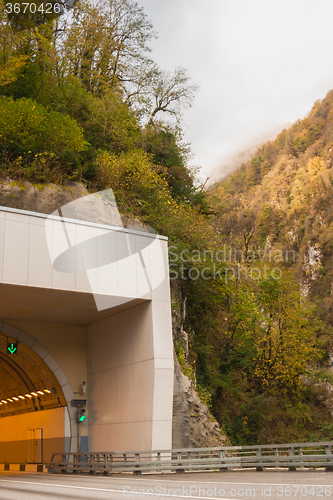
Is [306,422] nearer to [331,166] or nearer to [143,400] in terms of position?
[143,400]

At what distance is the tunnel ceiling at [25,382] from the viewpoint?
19.9m

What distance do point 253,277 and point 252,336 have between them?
13.6ft

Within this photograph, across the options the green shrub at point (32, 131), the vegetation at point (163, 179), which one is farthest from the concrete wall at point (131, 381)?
the green shrub at point (32, 131)

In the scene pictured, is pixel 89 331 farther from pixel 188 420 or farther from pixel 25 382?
pixel 188 420

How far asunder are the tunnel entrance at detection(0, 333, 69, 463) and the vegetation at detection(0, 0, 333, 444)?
6.03 meters

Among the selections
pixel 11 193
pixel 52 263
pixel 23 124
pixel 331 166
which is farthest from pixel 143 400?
pixel 331 166

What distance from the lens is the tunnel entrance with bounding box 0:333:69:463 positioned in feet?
64.6

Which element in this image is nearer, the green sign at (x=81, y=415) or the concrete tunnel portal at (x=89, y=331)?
the concrete tunnel portal at (x=89, y=331)

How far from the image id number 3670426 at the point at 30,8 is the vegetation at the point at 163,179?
20.0 inches

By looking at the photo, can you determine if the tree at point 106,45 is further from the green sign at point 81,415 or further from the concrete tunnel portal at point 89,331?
the green sign at point 81,415

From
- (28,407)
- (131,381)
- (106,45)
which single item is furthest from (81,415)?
(106,45)

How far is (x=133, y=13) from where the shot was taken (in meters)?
37.9

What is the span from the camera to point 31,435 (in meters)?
22.1

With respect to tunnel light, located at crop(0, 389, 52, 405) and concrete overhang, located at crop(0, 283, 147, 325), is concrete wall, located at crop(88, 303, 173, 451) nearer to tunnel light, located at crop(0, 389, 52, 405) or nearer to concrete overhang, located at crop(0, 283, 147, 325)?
concrete overhang, located at crop(0, 283, 147, 325)
